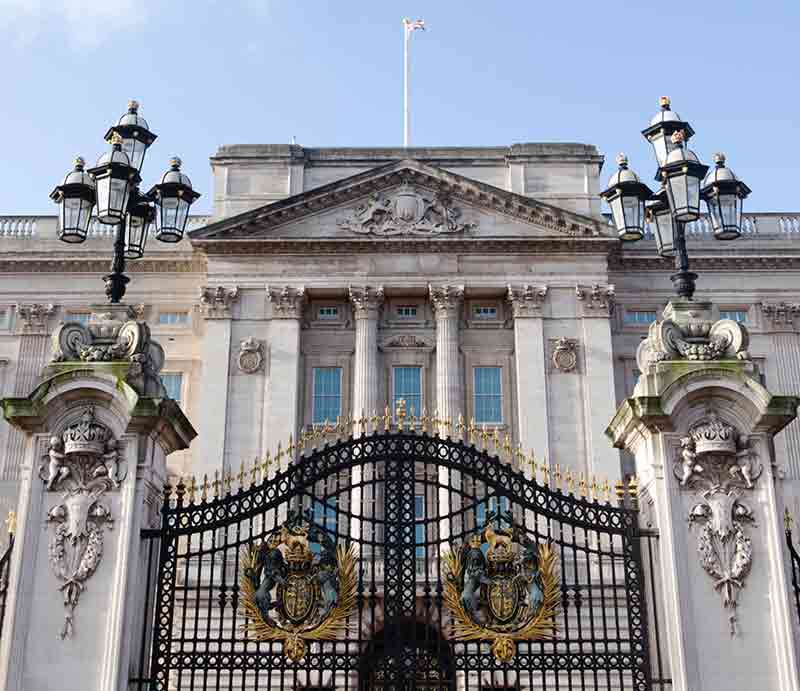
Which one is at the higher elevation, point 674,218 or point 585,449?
point 585,449

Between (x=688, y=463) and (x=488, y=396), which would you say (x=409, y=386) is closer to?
(x=488, y=396)

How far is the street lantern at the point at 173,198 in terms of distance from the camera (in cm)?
1425

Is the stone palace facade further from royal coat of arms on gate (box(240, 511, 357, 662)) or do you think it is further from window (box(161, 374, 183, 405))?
royal coat of arms on gate (box(240, 511, 357, 662))

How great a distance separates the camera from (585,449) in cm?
3769

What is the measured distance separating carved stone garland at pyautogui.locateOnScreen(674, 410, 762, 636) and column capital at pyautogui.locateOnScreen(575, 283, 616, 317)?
28540mm

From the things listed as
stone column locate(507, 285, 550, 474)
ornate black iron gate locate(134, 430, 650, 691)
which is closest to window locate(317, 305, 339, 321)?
stone column locate(507, 285, 550, 474)

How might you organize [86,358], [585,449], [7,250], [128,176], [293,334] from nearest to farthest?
[86,358] < [128,176] < [585,449] < [293,334] < [7,250]

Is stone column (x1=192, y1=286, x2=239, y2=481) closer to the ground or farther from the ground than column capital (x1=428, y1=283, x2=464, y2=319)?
closer to the ground

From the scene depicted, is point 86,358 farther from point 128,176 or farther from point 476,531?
point 476,531

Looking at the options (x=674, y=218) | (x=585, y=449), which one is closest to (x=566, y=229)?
(x=585, y=449)

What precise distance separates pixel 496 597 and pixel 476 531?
2.49 ft

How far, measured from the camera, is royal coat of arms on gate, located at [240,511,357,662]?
1167cm

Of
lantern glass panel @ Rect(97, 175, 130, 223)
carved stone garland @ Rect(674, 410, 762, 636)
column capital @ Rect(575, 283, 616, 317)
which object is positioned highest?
column capital @ Rect(575, 283, 616, 317)

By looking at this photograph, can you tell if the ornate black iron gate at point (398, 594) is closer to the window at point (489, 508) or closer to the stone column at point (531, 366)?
the window at point (489, 508)
